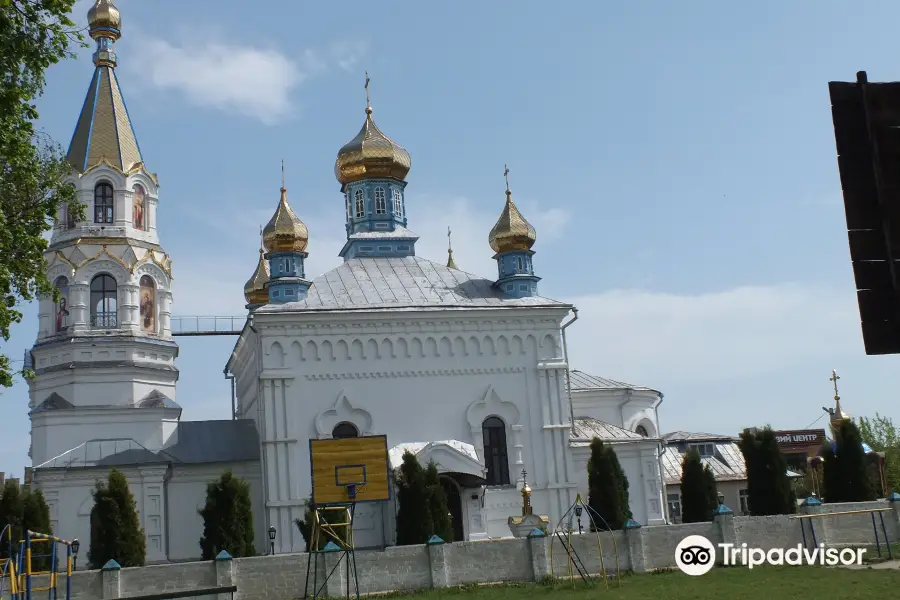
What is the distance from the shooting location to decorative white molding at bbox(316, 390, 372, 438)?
26031 mm

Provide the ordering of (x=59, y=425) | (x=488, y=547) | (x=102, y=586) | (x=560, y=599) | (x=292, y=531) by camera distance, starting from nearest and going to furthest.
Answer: (x=560, y=599) → (x=102, y=586) → (x=488, y=547) → (x=292, y=531) → (x=59, y=425)

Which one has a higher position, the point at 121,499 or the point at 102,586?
the point at 121,499

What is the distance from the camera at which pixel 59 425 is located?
1070 inches

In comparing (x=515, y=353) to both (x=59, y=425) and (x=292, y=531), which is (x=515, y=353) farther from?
(x=59, y=425)

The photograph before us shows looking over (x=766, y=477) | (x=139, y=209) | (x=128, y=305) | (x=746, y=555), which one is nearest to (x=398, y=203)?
(x=139, y=209)

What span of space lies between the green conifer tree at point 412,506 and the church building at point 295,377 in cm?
146

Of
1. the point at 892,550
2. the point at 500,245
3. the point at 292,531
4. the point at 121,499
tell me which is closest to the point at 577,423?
the point at 500,245

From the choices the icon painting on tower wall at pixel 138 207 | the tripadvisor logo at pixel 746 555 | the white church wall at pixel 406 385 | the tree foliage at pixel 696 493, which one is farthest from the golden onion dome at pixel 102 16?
the tripadvisor logo at pixel 746 555

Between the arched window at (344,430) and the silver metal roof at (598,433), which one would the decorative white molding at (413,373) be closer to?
the arched window at (344,430)

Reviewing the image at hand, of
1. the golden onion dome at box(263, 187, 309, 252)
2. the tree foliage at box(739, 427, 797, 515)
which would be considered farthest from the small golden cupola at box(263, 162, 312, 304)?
the tree foliage at box(739, 427, 797, 515)

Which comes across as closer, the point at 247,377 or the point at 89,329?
the point at 89,329

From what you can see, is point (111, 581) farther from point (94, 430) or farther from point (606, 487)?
point (606, 487)

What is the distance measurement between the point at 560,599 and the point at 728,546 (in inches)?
204

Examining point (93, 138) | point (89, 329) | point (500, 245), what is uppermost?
point (93, 138)
